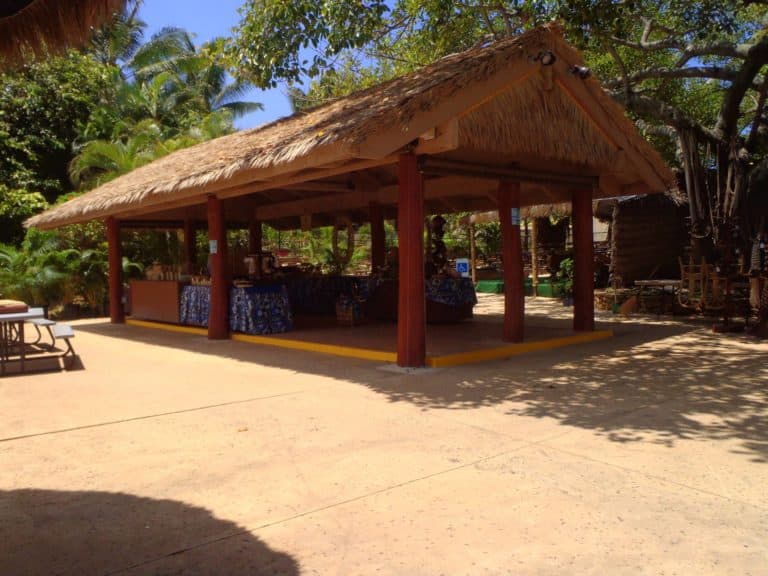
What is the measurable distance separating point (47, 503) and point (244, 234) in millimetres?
18441

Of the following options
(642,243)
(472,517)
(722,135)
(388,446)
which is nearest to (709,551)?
(472,517)

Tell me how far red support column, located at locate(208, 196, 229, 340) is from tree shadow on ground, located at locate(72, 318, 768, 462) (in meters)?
0.74

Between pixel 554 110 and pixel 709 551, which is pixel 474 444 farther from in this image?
pixel 554 110

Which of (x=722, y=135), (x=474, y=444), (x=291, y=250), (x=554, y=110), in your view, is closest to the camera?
(x=474, y=444)

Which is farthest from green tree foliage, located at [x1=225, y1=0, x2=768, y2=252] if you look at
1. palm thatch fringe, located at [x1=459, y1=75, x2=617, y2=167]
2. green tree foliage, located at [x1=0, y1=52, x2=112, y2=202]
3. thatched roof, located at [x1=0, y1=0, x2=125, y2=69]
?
green tree foliage, located at [x1=0, y1=52, x2=112, y2=202]

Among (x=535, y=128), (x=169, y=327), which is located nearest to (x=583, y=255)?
(x=535, y=128)

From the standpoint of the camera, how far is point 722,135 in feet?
40.1

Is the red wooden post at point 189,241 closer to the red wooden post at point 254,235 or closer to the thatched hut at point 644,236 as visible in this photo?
the red wooden post at point 254,235

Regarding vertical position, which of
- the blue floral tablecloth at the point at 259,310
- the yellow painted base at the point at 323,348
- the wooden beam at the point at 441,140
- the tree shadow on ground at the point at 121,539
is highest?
the wooden beam at the point at 441,140

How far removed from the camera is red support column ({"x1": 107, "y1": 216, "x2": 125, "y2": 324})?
1349 cm

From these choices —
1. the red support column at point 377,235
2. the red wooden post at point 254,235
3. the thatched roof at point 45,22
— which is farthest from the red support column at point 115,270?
the thatched roof at point 45,22

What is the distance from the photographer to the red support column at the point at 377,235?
1379cm

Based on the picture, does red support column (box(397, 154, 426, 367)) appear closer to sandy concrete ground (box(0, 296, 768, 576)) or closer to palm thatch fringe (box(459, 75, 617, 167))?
sandy concrete ground (box(0, 296, 768, 576))

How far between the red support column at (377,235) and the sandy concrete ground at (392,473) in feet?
22.8
